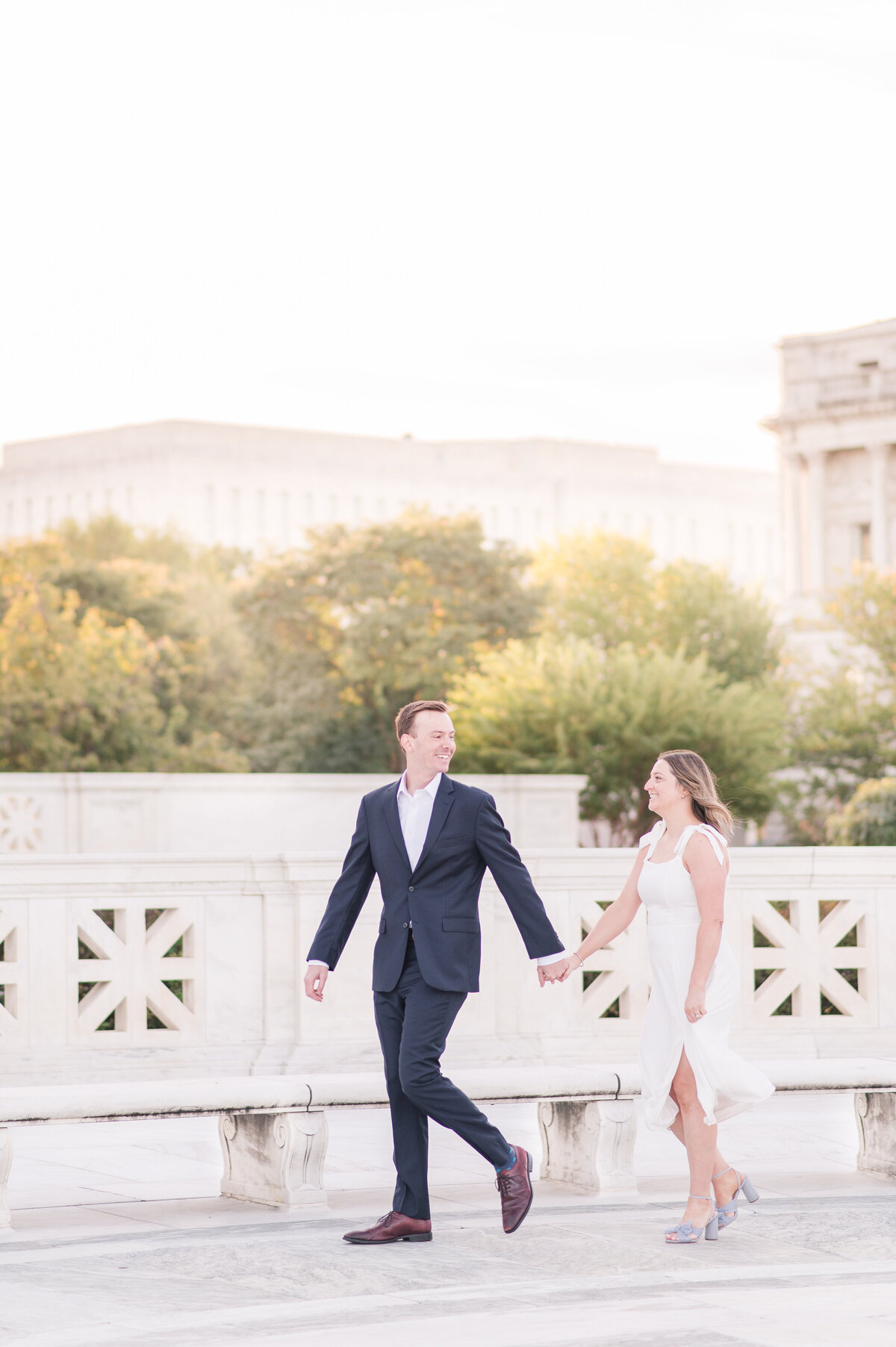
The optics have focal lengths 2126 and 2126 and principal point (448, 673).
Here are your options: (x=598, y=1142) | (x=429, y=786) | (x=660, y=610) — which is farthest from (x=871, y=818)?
(x=660, y=610)

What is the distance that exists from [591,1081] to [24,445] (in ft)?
482

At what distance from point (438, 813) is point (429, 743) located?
0.84 ft

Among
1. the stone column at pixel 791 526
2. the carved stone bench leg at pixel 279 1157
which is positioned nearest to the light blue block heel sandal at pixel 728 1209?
the carved stone bench leg at pixel 279 1157

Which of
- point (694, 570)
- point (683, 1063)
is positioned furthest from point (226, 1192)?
point (694, 570)

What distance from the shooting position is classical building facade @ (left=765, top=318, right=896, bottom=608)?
A: 109m

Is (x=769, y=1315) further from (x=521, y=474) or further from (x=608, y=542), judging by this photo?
(x=521, y=474)

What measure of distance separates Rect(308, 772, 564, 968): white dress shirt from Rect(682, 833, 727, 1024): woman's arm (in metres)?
0.50

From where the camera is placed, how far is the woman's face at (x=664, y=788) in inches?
303

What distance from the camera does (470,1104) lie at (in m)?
7.50

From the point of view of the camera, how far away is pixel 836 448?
365 feet

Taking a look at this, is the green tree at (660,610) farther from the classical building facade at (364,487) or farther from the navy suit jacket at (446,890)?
the classical building facade at (364,487)

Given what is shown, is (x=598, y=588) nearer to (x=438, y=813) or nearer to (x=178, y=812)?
(x=178, y=812)

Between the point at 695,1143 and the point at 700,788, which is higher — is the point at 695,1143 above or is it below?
below

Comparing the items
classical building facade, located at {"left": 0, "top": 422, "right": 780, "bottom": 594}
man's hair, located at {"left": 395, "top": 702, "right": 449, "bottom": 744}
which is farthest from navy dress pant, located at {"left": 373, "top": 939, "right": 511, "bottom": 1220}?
classical building facade, located at {"left": 0, "top": 422, "right": 780, "bottom": 594}
